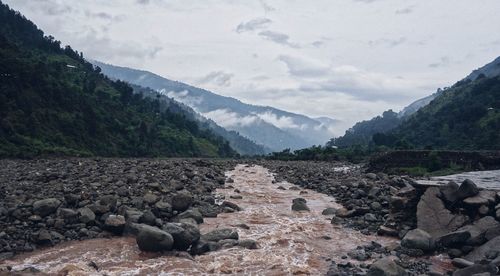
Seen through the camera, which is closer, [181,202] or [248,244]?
[248,244]

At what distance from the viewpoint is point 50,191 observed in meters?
21.3

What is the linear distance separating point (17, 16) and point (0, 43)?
56.0 m

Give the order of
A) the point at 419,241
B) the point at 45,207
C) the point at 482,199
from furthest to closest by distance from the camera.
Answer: the point at 45,207
the point at 482,199
the point at 419,241

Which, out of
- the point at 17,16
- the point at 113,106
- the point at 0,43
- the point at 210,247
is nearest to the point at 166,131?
the point at 113,106

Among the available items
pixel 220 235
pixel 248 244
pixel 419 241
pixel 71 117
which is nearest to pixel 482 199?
pixel 419 241

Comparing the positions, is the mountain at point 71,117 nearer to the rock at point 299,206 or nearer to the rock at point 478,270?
the rock at point 299,206

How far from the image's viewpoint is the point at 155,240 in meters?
15.0

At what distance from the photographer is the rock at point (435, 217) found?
54.4 ft

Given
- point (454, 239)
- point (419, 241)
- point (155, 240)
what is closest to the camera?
point (155, 240)

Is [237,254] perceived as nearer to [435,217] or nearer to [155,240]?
[155,240]

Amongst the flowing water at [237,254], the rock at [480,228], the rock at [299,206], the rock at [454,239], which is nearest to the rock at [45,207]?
the flowing water at [237,254]

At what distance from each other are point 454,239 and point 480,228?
0.98 m

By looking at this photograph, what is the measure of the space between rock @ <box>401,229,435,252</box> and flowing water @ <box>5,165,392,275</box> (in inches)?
58.4

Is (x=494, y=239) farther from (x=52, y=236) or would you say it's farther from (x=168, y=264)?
(x=52, y=236)
